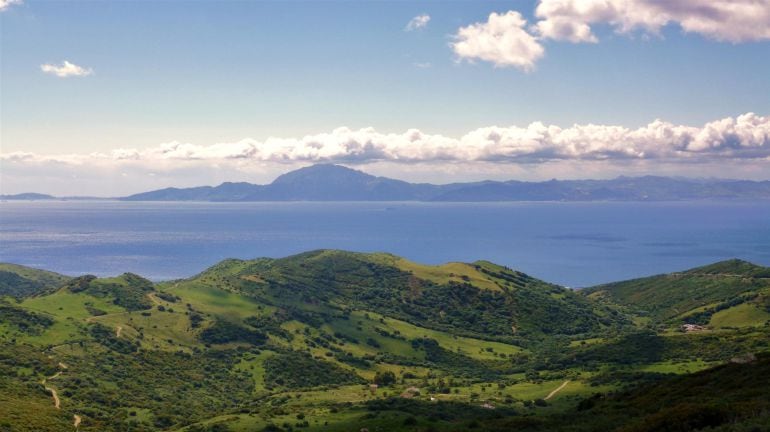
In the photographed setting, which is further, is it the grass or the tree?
the grass

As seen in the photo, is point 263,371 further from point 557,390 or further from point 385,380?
point 557,390

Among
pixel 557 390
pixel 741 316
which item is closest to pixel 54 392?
pixel 557 390

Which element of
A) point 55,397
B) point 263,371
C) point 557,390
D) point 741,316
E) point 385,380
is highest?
point 55,397

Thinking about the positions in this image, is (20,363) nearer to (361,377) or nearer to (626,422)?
(361,377)

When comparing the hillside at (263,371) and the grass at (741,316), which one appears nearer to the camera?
the hillside at (263,371)

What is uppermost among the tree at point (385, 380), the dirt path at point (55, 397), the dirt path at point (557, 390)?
the dirt path at point (55, 397)

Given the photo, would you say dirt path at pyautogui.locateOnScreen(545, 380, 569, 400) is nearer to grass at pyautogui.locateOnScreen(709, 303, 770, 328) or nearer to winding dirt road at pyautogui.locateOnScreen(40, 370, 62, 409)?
winding dirt road at pyautogui.locateOnScreen(40, 370, 62, 409)

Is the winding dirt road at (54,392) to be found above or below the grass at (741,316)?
above

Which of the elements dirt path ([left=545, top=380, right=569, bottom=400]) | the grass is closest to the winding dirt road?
dirt path ([left=545, top=380, right=569, bottom=400])

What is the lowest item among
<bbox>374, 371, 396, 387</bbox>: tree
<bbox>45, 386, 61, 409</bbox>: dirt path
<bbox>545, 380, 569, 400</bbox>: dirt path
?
<bbox>374, 371, 396, 387</bbox>: tree

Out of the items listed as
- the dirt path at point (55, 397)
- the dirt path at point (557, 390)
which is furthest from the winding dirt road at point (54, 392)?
the dirt path at point (557, 390)

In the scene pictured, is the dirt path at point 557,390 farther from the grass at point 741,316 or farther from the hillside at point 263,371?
the grass at point 741,316
